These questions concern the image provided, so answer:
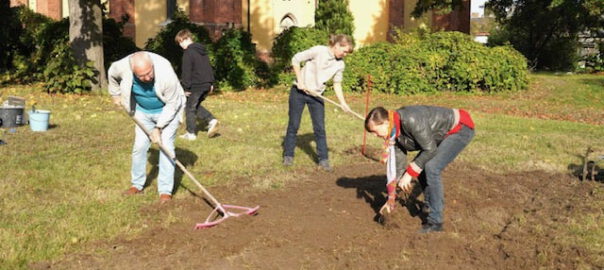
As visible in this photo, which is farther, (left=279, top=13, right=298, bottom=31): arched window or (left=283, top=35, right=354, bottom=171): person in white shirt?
(left=279, top=13, right=298, bottom=31): arched window

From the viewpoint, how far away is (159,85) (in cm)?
583

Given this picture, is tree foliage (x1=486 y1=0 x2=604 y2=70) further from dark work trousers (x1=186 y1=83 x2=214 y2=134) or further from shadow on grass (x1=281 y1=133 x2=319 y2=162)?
dark work trousers (x1=186 y1=83 x2=214 y2=134)

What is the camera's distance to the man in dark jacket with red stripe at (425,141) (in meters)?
5.06

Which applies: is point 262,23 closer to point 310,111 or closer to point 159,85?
point 310,111

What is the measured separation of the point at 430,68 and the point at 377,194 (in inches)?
478

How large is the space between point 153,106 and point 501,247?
12.5 ft

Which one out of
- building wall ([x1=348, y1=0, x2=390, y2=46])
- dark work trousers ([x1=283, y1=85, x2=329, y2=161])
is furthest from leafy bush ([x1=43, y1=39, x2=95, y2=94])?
building wall ([x1=348, y1=0, x2=390, y2=46])

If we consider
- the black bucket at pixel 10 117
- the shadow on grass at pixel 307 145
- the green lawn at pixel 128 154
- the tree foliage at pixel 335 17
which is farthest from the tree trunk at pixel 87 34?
the tree foliage at pixel 335 17

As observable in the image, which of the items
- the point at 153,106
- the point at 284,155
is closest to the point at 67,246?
the point at 153,106

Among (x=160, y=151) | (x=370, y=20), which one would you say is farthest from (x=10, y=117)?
(x=370, y=20)

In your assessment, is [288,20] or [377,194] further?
[288,20]

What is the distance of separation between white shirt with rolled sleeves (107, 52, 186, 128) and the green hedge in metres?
12.7

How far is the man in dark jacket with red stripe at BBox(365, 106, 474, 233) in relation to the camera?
5.06 m

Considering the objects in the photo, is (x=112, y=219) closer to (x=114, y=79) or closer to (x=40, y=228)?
(x=40, y=228)
